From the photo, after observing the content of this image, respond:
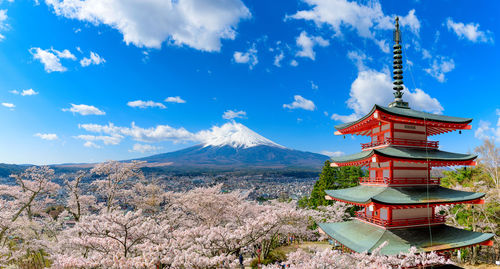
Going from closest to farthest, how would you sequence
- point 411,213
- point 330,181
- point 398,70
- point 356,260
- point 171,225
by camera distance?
point 356,260
point 411,213
point 398,70
point 171,225
point 330,181

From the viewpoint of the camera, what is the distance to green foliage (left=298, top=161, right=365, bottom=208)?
101ft

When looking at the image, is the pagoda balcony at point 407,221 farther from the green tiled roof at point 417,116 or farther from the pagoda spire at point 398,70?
the pagoda spire at point 398,70

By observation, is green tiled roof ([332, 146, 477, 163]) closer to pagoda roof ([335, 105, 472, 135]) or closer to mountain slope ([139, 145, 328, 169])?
pagoda roof ([335, 105, 472, 135])

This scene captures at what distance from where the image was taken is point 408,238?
10367mm

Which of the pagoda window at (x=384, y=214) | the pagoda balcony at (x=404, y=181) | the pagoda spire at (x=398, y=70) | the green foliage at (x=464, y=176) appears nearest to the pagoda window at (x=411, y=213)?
the pagoda window at (x=384, y=214)

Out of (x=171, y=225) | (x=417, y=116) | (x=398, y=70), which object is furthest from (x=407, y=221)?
(x=171, y=225)

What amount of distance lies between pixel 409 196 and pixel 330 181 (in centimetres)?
2126

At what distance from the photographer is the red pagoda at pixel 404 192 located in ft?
33.7

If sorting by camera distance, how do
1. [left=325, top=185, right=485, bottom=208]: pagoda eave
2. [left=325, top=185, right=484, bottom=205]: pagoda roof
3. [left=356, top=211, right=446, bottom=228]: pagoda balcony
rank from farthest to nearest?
1. [left=356, top=211, right=446, bottom=228]: pagoda balcony
2. [left=325, top=185, right=484, bottom=205]: pagoda roof
3. [left=325, top=185, right=485, bottom=208]: pagoda eave

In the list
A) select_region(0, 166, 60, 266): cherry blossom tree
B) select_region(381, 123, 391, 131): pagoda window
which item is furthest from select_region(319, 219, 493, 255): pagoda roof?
select_region(0, 166, 60, 266): cherry blossom tree

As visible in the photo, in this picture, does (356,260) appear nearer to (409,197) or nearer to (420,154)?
(409,197)

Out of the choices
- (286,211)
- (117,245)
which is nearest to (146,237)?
(117,245)

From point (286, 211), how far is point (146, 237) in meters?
6.33

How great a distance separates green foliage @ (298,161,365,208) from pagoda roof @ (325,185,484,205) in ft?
61.7
